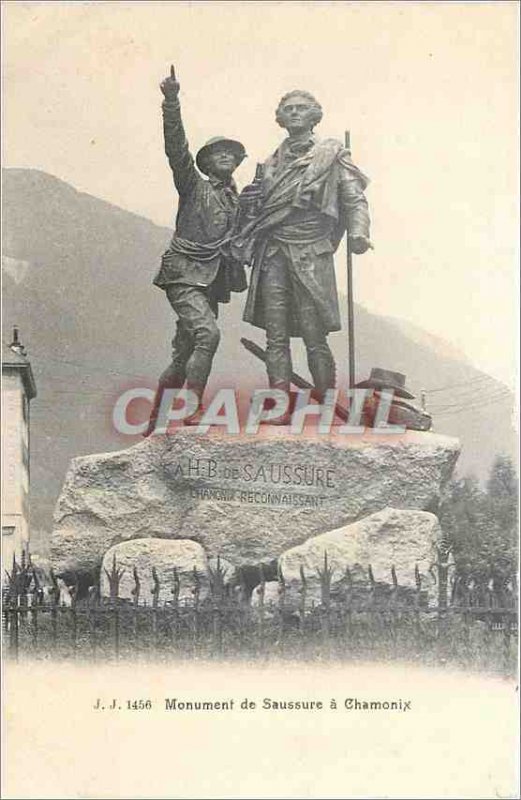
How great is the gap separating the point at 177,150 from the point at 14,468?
229 cm

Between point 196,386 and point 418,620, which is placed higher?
point 196,386

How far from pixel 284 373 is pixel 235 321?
0.76m

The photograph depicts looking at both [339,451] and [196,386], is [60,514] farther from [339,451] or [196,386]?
[339,451]

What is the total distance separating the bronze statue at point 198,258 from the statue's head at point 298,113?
14.3 inches

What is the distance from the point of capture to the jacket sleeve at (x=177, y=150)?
9305mm

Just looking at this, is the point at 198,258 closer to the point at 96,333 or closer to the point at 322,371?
the point at 96,333

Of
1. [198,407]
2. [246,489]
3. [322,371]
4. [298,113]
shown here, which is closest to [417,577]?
[246,489]

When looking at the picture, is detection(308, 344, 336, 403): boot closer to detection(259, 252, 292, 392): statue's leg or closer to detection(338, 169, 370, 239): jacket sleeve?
detection(259, 252, 292, 392): statue's leg

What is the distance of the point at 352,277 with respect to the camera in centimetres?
971

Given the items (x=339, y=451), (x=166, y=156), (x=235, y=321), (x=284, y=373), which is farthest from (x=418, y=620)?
(x=166, y=156)

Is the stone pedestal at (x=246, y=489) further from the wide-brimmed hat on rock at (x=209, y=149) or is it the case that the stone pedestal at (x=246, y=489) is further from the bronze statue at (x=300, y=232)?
the wide-brimmed hat on rock at (x=209, y=149)

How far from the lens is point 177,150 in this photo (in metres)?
9.41

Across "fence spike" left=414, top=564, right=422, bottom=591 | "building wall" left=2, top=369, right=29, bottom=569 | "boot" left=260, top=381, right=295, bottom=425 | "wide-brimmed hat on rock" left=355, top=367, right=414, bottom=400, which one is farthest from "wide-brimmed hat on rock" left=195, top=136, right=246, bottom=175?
"fence spike" left=414, top=564, right=422, bottom=591

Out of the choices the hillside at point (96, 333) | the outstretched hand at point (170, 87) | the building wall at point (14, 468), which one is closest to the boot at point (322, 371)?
the hillside at point (96, 333)
